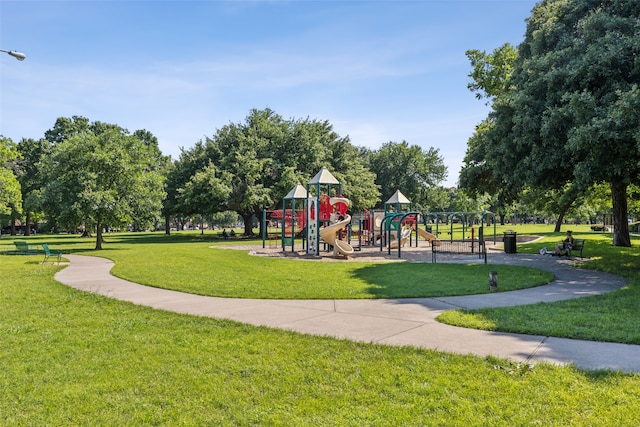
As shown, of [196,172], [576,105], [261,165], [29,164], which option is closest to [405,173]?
[261,165]

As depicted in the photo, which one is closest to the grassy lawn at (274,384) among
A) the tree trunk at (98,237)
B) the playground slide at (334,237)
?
the playground slide at (334,237)

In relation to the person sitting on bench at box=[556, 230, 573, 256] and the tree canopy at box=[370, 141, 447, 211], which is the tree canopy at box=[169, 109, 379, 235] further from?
the person sitting on bench at box=[556, 230, 573, 256]

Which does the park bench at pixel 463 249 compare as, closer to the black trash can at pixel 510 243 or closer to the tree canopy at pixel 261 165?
the black trash can at pixel 510 243

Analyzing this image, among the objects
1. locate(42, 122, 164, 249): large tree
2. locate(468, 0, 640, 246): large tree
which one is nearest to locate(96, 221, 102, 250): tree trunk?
locate(42, 122, 164, 249): large tree

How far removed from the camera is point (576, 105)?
11992mm

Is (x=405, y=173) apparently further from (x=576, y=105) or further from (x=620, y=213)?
(x=576, y=105)

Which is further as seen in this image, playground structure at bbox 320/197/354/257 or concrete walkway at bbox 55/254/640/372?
playground structure at bbox 320/197/354/257

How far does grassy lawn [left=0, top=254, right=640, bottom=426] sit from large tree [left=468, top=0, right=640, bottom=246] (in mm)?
8588

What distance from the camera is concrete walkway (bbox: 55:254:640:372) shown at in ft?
18.9

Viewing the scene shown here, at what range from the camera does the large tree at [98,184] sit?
26.7 meters

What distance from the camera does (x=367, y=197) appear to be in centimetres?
4700

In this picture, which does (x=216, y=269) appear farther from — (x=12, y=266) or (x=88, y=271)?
(x=12, y=266)

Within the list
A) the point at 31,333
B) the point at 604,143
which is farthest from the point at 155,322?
the point at 604,143

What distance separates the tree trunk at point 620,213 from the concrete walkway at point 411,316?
29.4ft
